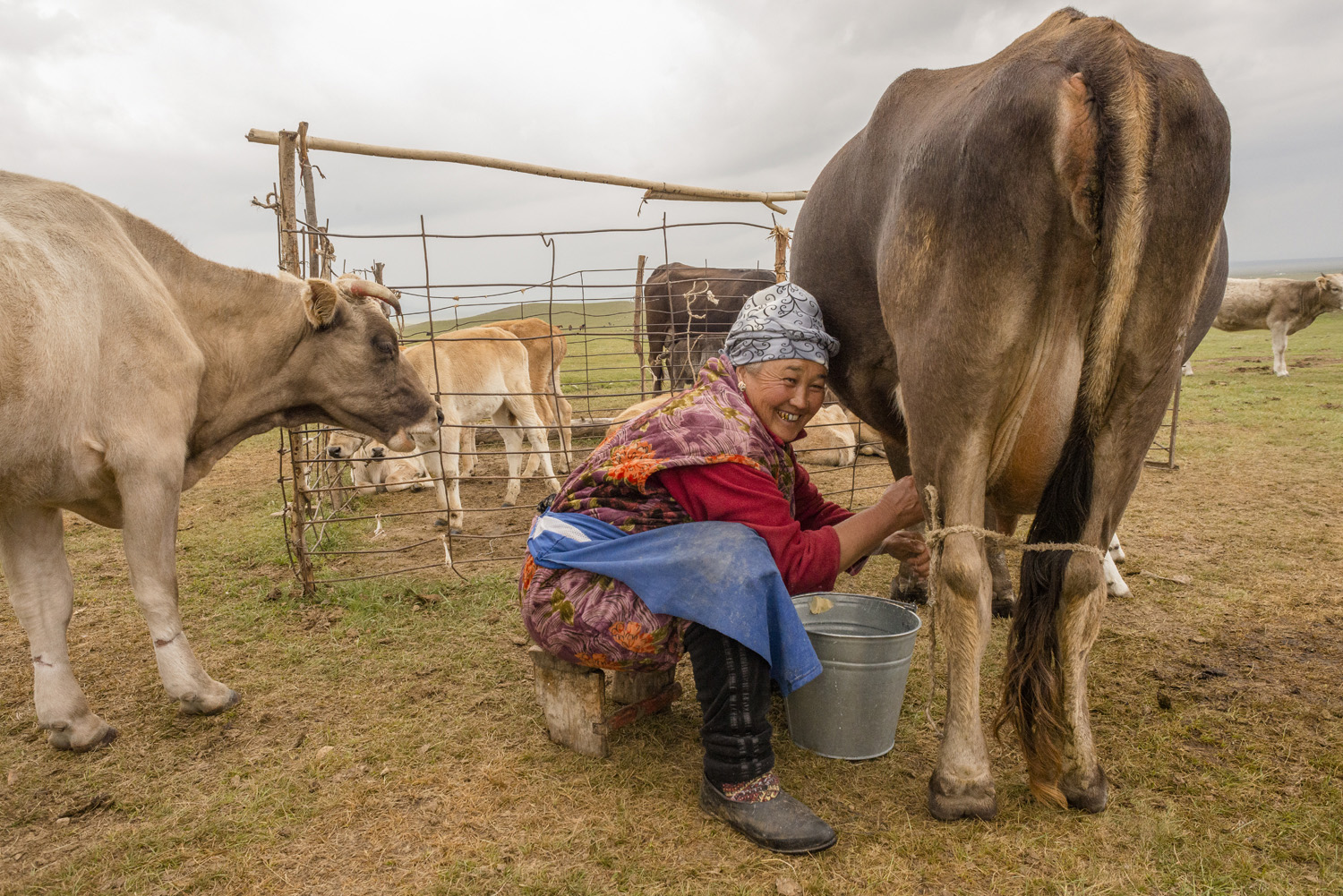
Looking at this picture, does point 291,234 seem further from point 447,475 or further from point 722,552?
point 722,552

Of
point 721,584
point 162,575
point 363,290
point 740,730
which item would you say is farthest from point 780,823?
point 363,290

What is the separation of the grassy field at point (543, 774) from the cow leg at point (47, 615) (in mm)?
117

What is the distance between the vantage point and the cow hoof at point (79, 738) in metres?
3.07

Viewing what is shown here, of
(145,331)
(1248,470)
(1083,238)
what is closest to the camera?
(1083,238)

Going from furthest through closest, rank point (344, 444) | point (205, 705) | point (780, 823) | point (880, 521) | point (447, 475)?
point (344, 444) < point (447, 475) < point (205, 705) < point (880, 521) < point (780, 823)

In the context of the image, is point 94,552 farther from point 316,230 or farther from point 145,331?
point 145,331

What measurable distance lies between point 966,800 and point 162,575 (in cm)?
312

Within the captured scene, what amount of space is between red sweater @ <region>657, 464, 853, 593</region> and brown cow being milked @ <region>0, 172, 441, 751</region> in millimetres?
2181

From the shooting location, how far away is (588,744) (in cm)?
290

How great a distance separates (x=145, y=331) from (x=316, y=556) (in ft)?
9.41

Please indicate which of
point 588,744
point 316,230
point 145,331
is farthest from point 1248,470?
point 145,331

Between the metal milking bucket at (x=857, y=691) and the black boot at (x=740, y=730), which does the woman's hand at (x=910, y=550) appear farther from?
the black boot at (x=740, y=730)

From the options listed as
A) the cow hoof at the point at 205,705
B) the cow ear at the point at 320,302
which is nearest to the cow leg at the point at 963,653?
the cow hoof at the point at 205,705

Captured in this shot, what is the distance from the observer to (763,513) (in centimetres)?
245
